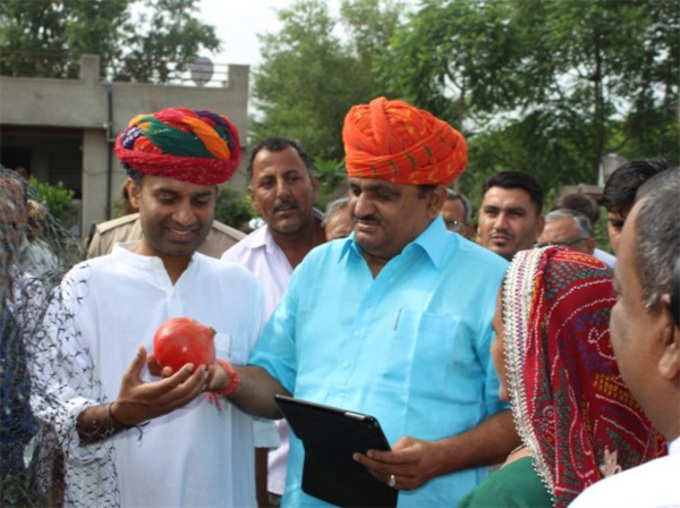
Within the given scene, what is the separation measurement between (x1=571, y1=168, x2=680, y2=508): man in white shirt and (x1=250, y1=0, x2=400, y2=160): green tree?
33705 mm

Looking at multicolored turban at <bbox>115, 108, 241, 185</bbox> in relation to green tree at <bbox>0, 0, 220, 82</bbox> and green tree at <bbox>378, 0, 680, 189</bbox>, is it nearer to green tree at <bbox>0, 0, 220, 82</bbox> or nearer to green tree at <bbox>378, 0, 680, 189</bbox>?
green tree at <bbox>378, 0, 680, 189</bbox>

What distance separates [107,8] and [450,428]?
34.5 meters

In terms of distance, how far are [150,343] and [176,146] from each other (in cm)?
67

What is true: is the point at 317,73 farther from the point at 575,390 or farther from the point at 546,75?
the point at 575,390

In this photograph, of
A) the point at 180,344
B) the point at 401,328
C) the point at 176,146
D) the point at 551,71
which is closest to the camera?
the point at 180,344

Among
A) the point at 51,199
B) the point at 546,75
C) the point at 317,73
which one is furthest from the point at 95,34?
the point at 51,199

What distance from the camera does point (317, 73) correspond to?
37.8m

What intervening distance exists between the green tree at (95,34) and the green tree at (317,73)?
11.9 ft

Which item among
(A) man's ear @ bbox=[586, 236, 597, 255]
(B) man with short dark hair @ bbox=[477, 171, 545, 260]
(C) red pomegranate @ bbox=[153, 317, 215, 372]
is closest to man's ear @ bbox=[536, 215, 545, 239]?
(B) man with short dark hair @ bbox=[477, 171, 545, 260]

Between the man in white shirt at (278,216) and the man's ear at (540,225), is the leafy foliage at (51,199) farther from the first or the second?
A: the man's ear at (540,225)

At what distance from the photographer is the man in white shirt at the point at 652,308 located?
4.18 ft

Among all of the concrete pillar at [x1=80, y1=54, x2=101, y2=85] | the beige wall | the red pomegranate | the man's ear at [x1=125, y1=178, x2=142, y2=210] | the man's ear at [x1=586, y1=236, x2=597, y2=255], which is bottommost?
the red pomegranate

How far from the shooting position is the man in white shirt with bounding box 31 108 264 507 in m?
2.51

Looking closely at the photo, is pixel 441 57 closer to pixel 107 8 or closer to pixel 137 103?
pixel 137 103
